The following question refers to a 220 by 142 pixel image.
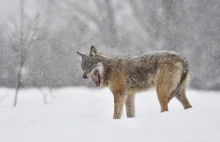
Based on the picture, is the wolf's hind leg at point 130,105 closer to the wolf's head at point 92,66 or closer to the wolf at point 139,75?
the wolf at point 139,75

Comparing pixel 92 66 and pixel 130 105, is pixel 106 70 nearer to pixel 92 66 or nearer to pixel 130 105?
pixel 92 66

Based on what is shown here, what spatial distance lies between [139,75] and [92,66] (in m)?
1.03

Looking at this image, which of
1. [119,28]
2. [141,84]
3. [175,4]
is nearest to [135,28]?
[119,28]

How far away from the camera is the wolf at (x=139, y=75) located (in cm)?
895

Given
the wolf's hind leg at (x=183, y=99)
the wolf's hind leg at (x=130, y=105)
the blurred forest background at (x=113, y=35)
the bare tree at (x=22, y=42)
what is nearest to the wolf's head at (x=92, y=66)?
the wolf's hind leg at (x=130, y=105)

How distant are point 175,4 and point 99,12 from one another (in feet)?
14.7

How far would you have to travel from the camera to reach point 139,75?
9.43m

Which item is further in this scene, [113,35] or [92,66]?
[113,35]

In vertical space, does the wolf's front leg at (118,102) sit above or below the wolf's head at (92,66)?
below

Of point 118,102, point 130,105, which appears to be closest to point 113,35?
point 130,105

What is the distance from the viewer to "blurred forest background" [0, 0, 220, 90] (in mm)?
23078

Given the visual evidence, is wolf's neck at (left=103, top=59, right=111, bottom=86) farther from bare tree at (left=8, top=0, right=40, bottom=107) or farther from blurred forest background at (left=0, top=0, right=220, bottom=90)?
blurred forest background at (left=0, top=0, right=220, bottom=90)

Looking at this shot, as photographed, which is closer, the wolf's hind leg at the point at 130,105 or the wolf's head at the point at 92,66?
the wolf's head at the point at 92,66

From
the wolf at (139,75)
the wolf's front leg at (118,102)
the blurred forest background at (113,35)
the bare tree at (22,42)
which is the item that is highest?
the blurred forest background at (113,35)
